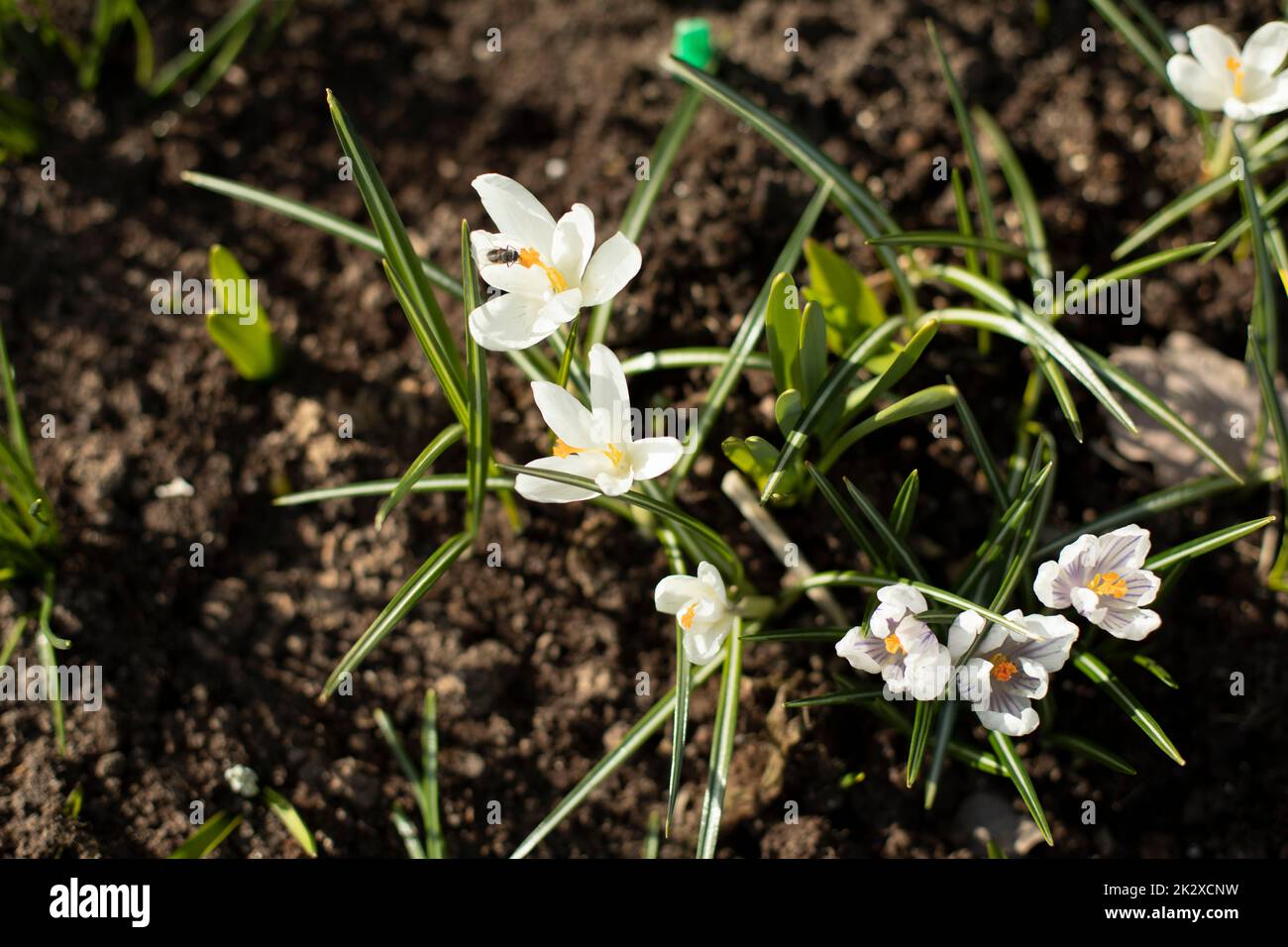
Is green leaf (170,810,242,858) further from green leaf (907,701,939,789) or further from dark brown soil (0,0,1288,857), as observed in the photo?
green leaf (907,701,939,789)

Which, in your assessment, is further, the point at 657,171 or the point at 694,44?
the point at 694,44

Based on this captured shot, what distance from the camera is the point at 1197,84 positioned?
1765 millimetres

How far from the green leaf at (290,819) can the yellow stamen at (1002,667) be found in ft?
3.91

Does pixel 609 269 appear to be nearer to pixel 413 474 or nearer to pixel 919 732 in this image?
pixel 413 474

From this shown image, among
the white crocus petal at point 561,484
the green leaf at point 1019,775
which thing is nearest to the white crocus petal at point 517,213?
the white crocus petal at point 561,484

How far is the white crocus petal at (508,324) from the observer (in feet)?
4.83

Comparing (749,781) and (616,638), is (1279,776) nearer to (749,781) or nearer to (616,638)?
(749,781)

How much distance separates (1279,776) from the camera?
1.90 meters

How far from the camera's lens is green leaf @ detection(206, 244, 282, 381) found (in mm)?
1979

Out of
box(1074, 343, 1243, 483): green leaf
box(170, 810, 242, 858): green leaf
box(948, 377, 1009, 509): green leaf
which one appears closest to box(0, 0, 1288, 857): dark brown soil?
box(170, 810, 242, 858): green leaf

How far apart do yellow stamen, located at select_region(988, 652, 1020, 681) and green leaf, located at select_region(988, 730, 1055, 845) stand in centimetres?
12

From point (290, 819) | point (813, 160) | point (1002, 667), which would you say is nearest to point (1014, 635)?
point (1002, 667)

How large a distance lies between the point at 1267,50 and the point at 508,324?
1.39 m

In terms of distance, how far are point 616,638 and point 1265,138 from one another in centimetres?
165
